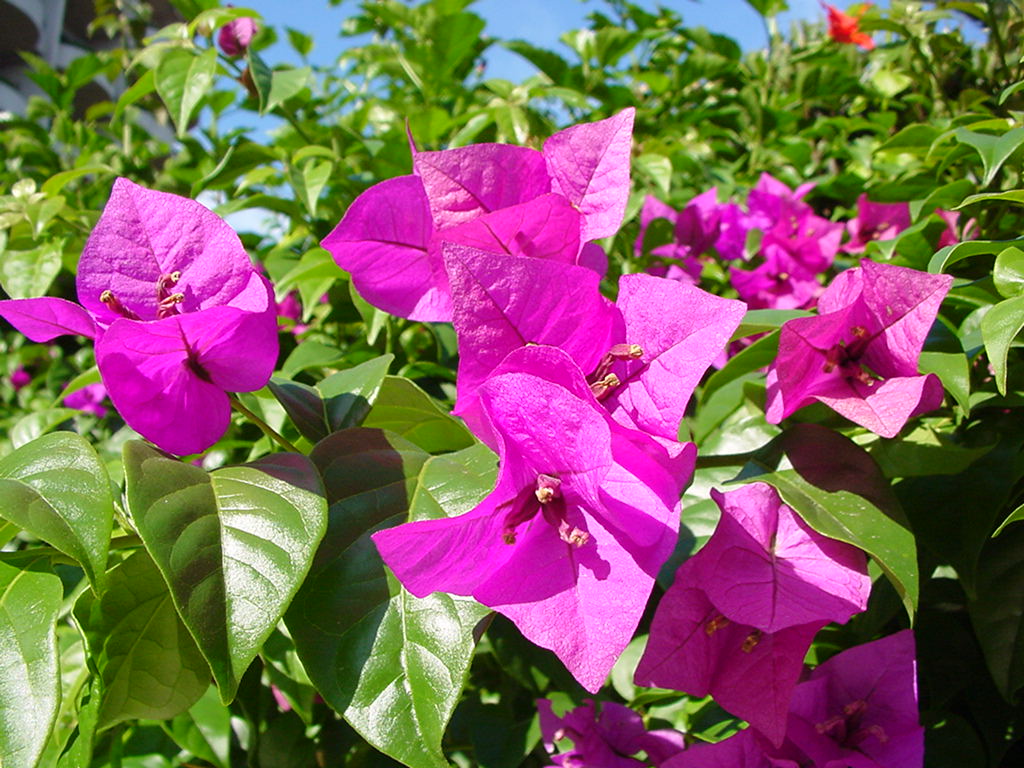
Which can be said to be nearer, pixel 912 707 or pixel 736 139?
pixel 912 707

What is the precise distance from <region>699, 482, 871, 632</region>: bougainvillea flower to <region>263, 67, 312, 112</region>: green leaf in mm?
852

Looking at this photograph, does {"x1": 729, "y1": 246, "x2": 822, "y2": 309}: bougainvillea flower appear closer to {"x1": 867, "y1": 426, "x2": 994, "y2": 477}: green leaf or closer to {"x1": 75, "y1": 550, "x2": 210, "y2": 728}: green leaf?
{"x1": 867, "y1": 426, "x2": 994, "y2": 477}: green leaf

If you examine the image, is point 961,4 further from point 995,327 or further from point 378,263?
point 378,263

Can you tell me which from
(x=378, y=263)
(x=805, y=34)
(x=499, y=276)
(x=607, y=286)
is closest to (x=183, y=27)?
(x=607, y=286)

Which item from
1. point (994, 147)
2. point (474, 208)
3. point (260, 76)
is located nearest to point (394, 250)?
point (474, 208)

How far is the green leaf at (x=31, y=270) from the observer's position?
42.1 inches

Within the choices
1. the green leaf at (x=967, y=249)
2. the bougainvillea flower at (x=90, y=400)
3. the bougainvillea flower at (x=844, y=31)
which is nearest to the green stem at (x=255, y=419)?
the green leaf at (x=967, y=249)

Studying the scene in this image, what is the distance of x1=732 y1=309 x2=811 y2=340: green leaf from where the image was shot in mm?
553

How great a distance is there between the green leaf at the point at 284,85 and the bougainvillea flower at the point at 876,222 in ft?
2.67

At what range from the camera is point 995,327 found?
1.63 ft

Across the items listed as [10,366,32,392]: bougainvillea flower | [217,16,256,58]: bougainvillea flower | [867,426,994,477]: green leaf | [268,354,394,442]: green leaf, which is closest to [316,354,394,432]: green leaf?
[268,354,394,442]: green leaf

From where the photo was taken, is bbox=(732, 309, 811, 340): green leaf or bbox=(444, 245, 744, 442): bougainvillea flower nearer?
bbox=(444, 245, 744, 442): bougainvillea flower

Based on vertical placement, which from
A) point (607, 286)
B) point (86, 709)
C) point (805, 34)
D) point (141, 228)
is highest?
point (805, 34)

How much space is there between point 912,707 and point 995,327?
0.27 meters
